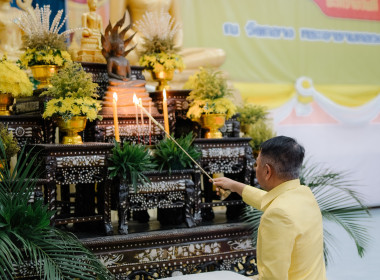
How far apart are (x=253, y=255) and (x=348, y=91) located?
14.1 ft

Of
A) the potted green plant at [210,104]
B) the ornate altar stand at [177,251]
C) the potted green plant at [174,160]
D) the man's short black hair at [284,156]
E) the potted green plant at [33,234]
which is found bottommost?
the ornate altar stand at [177,251]

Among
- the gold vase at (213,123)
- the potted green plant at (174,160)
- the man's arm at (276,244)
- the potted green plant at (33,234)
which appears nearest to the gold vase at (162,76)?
the gold vase at (213,123)

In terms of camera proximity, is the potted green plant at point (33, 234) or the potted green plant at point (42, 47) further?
the potted green plant at point (42, 47)

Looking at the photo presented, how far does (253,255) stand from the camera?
416 cm

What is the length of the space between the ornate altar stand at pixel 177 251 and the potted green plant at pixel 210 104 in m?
0.77

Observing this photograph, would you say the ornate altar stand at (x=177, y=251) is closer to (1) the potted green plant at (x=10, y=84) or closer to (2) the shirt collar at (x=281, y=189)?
(1) the potted green plant at (x=10, y=84)

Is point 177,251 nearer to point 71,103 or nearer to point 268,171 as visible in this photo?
point 71,103

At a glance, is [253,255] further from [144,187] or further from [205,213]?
[144,187]

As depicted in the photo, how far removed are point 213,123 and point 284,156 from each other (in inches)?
90.4

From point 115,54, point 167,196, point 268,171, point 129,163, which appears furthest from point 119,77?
point 268,171

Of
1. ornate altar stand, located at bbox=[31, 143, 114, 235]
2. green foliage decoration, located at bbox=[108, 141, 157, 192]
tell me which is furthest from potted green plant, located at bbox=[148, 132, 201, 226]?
ornate altar stand, located at bbox=[31, 143, 114, 235]

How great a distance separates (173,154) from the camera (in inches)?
155

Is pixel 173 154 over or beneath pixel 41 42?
beneath

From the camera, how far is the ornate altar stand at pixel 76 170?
3.56 metres
